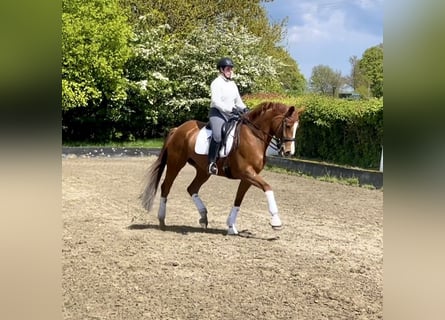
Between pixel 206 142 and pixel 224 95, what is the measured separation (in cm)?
57

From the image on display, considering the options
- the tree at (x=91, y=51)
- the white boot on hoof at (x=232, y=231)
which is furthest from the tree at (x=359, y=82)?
the tree at (x=91, y=51)

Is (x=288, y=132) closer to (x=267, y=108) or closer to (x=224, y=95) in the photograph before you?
(x=267, y=108)

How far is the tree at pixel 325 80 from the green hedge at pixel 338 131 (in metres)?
0.29

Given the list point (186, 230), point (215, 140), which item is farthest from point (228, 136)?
point (186, 230)

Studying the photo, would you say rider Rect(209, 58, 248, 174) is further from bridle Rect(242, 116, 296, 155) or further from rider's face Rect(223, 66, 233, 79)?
bridle Rect(242, 116, 296, 155)

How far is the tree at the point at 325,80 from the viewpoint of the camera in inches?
127

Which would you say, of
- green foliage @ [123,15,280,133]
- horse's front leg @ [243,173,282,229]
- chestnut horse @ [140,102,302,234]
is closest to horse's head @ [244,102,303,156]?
chestnut horse @ [140,102,302,234]

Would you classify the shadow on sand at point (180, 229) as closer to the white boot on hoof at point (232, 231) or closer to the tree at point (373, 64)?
the white boot on hoof at point (232, 231)

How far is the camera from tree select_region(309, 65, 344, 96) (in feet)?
10.6
